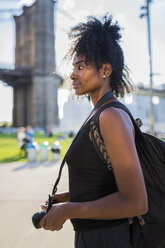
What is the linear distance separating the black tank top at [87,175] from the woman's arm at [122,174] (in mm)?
130

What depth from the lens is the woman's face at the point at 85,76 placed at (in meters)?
1.38

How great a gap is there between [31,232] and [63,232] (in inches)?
18.5

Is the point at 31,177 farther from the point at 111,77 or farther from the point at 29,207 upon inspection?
the point at 111,77

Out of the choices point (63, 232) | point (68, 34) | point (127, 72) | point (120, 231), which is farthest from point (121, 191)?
point (63, 232)

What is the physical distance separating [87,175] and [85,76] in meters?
0.58

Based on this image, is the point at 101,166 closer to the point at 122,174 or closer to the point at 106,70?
the point at 122,174

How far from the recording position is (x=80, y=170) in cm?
A: 121

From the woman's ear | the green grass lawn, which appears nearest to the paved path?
the woman's ear

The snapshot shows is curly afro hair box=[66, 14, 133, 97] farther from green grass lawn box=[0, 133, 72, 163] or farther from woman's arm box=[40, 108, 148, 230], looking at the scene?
green grass lawn box=[0, 133, 72, 163]

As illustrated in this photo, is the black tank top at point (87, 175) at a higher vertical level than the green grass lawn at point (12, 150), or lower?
higher

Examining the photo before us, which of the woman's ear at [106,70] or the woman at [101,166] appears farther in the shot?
the woman's ear at [106,70]

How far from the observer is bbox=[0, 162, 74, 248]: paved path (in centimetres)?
317

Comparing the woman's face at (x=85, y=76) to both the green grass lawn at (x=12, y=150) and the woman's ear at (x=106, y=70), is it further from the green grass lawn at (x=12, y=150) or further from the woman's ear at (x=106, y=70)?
the green grass lawn at (x=12, y=150)

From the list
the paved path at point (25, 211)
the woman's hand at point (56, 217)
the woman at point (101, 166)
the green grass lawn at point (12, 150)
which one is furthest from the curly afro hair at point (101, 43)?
the green grass lawn at point (12, 150)
